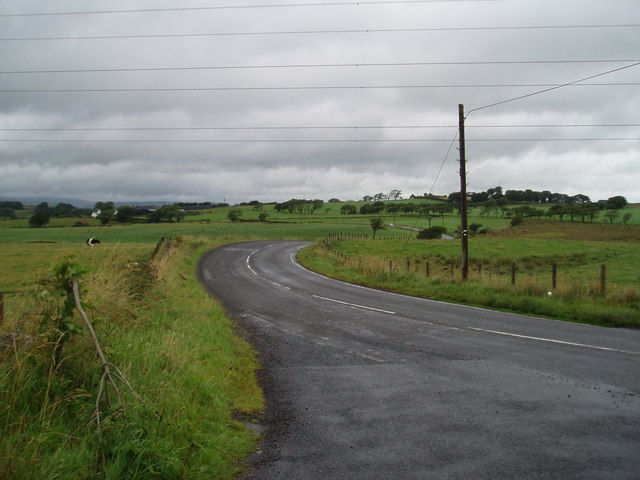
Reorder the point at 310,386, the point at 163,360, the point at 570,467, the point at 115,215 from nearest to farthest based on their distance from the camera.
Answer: the point at 570,467 → the point at 163,360 → the point at 310,386 → the point at 115,215

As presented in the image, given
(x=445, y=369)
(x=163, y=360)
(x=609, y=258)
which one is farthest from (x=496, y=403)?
(x=609, y=258)

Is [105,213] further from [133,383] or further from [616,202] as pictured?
[616,202]

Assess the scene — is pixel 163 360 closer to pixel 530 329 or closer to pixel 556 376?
pixel 556 376

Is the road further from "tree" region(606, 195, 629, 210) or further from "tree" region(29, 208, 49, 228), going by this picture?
"tree" region(606, 195, 629, 210)

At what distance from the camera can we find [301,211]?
6339 inches

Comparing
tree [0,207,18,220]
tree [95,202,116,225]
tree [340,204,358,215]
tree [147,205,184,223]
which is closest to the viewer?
tree [95,202,116,225]

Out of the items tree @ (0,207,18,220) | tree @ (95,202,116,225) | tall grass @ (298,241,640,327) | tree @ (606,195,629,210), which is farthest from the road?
tree @ (0,207,18,220)

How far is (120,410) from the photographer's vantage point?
4.31 meters

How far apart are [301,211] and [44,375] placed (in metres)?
157

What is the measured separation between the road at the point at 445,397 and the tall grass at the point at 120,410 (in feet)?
1.80

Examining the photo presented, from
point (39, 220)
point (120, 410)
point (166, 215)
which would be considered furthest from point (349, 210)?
point (120, 410)

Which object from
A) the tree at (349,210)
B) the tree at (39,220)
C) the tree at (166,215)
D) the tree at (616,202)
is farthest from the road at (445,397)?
the tree at (349,210)

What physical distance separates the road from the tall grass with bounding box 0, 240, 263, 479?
0.55 m

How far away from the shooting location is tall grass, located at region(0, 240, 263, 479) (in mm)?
3902
